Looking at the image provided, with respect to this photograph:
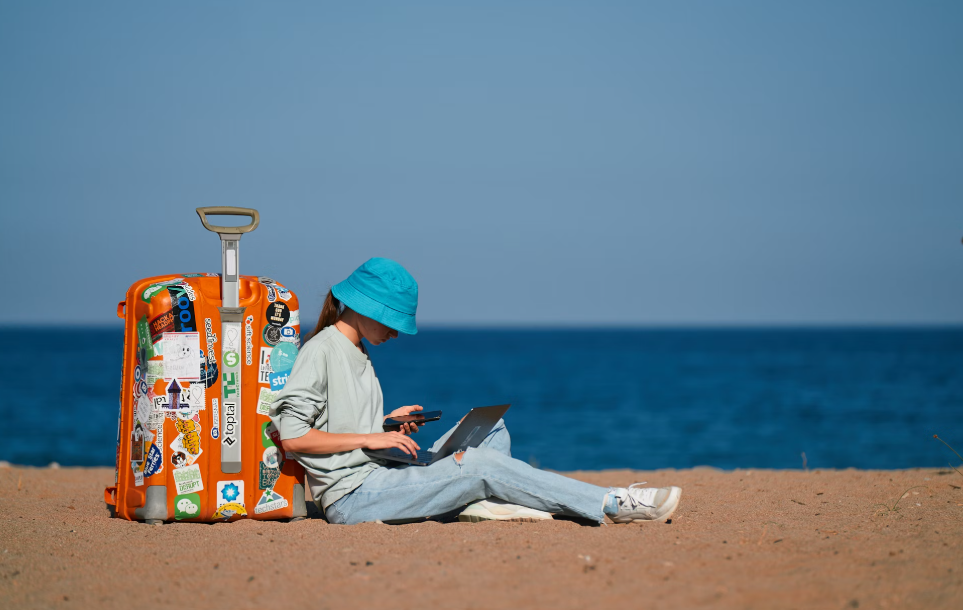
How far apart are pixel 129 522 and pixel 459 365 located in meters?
50.5

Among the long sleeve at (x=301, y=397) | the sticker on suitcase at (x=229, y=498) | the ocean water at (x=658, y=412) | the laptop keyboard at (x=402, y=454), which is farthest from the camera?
the ocean water at (x=658, y=412)

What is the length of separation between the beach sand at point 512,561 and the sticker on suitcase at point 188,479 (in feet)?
0.65

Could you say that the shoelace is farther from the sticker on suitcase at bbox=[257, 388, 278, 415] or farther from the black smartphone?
the sticker on suitcase at bbox=[257, 388, 278, 415]

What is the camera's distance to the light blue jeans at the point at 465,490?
14.0ft

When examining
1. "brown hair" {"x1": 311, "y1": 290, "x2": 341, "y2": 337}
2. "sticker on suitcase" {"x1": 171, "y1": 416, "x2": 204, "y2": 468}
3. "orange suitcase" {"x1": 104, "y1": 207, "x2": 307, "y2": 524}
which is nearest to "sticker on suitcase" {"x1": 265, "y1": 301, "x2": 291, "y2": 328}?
"orange suitcase" {"x1": 104, "y1": 207, "x2": 307, "y2": 524}

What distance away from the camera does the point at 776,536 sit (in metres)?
4.07

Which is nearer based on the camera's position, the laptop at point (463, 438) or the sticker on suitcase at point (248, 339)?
the laptop at point (463, 438)

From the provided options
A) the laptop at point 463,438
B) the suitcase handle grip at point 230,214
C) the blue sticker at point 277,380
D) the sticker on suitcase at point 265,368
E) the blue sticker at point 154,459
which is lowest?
the blue sticker at point 154,459

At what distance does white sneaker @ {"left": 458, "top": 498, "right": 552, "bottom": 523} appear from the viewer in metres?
4.40

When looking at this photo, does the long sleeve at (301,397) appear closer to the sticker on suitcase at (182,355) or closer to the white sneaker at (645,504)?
the sticker on suitcase at (182,355)

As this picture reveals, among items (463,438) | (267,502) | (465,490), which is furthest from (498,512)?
(267,502)

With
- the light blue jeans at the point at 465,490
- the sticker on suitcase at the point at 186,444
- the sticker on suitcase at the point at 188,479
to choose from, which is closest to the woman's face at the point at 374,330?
the light blue jeans at the point at 465,490

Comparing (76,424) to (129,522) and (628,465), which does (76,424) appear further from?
(129,522)

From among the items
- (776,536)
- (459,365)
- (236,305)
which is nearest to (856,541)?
(776,536)
